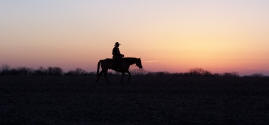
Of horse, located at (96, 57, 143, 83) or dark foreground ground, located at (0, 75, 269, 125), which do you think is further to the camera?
horse, located at (96, 57, 143, 83)

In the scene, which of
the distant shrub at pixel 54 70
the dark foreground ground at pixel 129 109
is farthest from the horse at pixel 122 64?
the distant shrub at pixel 54 70

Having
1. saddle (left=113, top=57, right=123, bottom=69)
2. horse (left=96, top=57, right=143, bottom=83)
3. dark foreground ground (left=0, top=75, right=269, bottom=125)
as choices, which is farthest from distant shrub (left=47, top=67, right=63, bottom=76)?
dark foreground ground (left=0, top=75, right=269, bottom=125)

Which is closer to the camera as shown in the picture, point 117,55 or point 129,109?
point 129,109

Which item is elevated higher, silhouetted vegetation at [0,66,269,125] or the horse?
the horse

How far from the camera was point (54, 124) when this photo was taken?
43.0ft

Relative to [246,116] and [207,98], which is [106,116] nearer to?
[246,116]

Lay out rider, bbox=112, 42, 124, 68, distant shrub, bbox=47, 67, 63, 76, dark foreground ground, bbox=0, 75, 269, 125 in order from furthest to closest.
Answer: distant shrub, bbox=47, 67, 63, 76, rider, bbox=112, 42, 124, 68, dark foreground ground, bbox=0, 75, 269, 125

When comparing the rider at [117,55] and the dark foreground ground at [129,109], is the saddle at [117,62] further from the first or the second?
the dark foreground ground at [129,109]

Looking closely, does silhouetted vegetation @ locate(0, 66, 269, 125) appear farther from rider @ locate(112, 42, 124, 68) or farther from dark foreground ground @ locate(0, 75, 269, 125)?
rider @ locate(112, 42, 124, 68)

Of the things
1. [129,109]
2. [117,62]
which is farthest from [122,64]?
[129,109]

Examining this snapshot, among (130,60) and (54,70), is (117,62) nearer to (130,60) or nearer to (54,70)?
(130,60)

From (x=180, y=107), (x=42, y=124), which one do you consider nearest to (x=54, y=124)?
(x=42, y=124)

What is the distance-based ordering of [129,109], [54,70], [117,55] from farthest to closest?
[54,70] < [117,55] < [129,109]

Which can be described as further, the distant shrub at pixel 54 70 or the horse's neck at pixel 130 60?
the distant shrub at pixel 54 70
